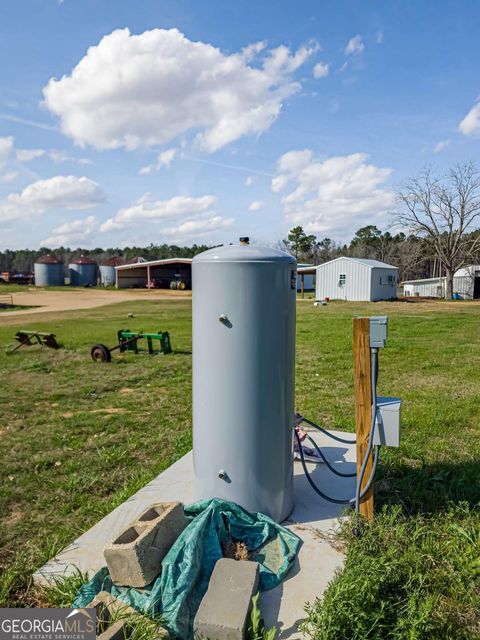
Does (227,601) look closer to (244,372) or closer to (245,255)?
(244,372)

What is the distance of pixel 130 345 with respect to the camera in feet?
34.6

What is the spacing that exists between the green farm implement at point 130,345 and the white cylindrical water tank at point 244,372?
266 inches

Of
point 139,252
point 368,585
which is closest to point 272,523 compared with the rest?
point 368,585

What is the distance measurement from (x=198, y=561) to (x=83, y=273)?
65.1 metres

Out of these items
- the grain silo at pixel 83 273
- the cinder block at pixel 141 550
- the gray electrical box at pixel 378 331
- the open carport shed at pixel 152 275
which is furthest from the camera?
the grain silo at pixel 83 273

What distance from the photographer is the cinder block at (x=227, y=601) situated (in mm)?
1968

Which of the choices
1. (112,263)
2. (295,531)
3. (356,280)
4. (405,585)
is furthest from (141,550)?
(112,263)

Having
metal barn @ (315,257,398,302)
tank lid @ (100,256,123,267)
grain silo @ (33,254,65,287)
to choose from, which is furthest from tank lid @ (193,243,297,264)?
grain silo @ (33,254,65,287)

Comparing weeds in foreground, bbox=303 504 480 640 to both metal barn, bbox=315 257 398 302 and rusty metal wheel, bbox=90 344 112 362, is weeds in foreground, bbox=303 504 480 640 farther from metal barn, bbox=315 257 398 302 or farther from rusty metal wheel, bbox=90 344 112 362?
metal barn, bbox=315 257 398 302

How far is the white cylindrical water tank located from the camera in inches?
105

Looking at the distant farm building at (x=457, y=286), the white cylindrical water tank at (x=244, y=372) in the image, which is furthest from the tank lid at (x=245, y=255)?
the distant farm building at (x=457, y=286)

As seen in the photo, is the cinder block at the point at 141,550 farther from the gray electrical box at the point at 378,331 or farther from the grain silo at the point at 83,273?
the grain silo at the point at 83,273

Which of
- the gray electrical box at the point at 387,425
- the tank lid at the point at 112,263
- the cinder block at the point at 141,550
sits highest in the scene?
the tank lid at the point at 112,263

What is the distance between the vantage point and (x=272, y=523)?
2.73m
